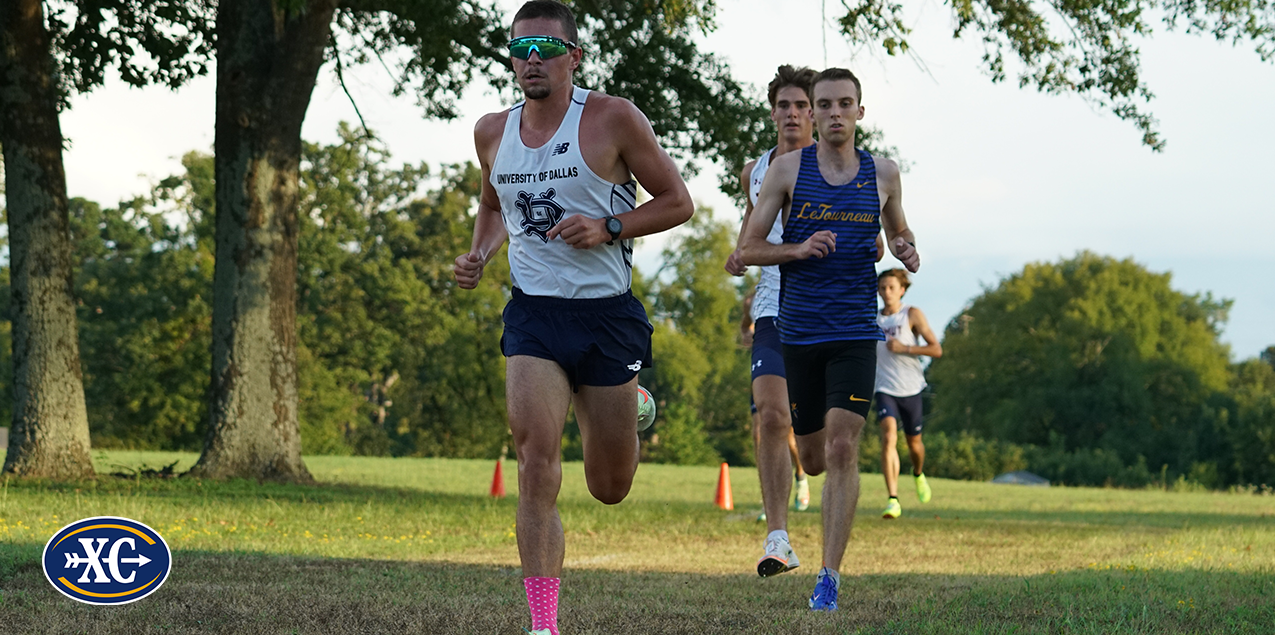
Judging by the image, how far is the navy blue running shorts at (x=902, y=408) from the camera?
12.9 m

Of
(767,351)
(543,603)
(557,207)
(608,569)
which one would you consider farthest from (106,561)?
(767,351)

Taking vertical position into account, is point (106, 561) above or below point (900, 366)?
below

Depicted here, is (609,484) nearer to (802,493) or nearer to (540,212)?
(540,212)

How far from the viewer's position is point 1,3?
1381 centimetres

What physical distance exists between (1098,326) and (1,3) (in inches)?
2403

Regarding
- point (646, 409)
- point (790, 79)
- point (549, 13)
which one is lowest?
point (646, 409)

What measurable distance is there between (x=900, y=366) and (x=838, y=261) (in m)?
6.89

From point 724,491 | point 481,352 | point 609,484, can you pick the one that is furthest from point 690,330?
point 609,484

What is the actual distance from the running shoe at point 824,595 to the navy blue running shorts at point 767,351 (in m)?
2.31

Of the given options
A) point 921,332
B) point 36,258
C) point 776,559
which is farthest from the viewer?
point 36,258

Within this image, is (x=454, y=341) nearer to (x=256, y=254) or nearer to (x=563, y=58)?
(x=256, y=254)

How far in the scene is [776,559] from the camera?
668 cm

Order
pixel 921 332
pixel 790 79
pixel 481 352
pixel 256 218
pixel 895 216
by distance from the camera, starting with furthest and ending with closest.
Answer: pixel 481 352 → pixel 256 218 → pixel 921 332 → pixel 790 79 → pixel 895 216

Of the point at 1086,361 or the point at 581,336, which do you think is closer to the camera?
the point at 581,336
